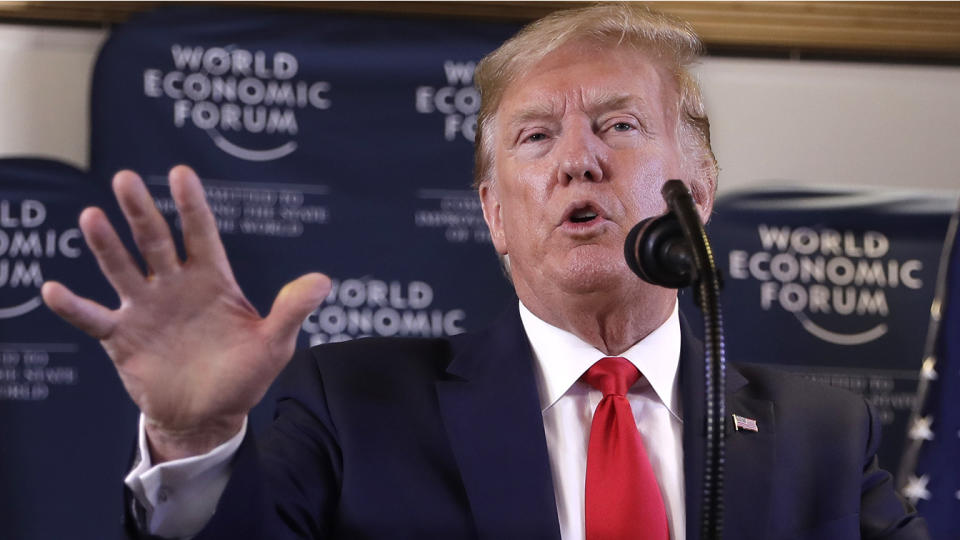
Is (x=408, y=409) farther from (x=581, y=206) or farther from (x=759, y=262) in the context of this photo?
(x=759, y=262)

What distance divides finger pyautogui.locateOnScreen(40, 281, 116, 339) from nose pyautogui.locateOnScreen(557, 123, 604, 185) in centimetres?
84

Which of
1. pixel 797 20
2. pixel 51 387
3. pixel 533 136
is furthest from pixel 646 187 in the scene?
pixel 51 387

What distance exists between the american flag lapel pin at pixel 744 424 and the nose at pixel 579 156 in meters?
0.45

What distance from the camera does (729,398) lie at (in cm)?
179

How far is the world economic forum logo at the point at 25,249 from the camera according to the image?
3.02m

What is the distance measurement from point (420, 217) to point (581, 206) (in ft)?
4.95

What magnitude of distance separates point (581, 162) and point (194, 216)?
0.79 m

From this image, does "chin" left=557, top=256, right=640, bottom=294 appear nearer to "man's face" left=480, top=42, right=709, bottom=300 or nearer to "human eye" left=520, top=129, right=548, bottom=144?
"man's face" left=480, top=42, right=709, bottom=300

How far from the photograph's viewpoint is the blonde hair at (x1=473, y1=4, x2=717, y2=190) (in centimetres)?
193

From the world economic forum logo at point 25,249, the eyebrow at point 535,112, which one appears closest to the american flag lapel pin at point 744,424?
the eyebrow at point 535,112

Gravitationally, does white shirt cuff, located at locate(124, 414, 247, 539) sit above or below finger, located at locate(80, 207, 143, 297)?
below

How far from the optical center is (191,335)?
1.19 meters

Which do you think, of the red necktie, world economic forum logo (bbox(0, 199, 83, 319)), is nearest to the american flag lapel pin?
the red necktie

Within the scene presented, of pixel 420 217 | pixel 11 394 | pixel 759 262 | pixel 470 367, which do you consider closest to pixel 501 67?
pixel 470 367
